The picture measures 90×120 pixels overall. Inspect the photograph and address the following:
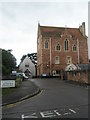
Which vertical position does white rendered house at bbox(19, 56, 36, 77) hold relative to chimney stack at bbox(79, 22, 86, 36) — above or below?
below

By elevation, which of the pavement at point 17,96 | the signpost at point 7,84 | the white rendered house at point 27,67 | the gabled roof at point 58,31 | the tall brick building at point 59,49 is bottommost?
the pavement at point 17,96

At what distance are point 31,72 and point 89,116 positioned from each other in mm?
66409

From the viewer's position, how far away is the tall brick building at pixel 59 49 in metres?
50.2

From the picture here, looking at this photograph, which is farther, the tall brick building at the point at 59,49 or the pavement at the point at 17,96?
the tall brick building at the point at 59,49

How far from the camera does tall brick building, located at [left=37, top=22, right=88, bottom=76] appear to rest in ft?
165

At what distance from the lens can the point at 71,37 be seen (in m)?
53.0

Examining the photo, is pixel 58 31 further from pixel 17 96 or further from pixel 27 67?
pixel 17 96


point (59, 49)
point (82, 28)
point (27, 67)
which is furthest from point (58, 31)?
point (27, 67)

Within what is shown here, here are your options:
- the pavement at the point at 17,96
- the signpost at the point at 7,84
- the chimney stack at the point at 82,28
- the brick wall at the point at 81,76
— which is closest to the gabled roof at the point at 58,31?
the chimney stack at the point at 82,28

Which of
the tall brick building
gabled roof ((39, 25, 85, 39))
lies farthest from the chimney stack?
gabled roof ((39, 25, 85, 39))

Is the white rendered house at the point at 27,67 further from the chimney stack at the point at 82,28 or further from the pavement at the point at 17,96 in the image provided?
the pavement at the point at 17,96

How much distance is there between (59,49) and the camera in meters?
51.9

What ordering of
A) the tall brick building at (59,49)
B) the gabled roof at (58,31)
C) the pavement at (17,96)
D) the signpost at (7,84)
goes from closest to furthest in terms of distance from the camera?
the pavement at (17,96)
the signpost at (7,84)
the tall brick building at (59,49)
the gabled roof at (58,31)

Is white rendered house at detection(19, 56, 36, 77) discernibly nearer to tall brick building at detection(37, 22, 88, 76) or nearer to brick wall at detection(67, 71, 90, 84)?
tall brick building at detection(37, 22, 88, 76)
